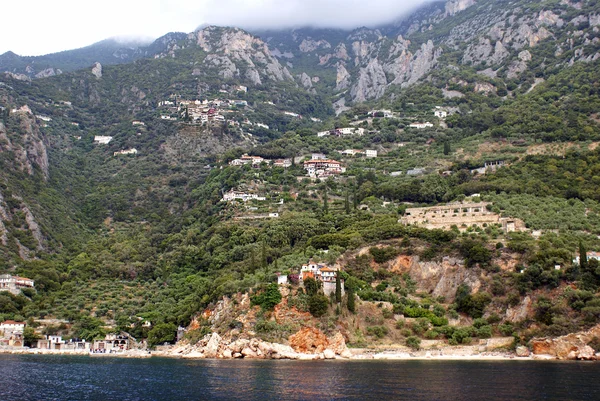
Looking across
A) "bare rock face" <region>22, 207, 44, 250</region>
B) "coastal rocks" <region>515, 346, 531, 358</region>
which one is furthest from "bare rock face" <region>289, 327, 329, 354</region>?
"bare rock face" <region>22, 207, 44, 250</region>

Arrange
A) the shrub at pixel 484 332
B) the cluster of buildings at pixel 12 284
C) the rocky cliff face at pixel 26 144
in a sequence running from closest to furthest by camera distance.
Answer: the shrub at pixel 484 332 → the cluster of buildings at pixel 12 284 → the rocky cliff face at pixel 26 144

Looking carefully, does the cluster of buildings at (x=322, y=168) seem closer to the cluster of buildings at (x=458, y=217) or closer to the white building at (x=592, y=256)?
the cluster of buildings at (x=458, y=217)

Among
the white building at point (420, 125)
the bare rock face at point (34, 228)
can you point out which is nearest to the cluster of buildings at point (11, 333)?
the bare rock face at point (34, 228)

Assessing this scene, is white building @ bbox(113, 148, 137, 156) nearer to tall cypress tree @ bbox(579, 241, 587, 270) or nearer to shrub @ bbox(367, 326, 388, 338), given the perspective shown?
shrub @ bbox(367, 326, 388, 338)

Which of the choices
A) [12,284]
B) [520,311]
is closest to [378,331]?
[520,311]

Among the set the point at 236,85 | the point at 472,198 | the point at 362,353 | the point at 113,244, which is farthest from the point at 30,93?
the point at 362,353

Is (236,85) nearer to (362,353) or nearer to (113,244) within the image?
(113,244)

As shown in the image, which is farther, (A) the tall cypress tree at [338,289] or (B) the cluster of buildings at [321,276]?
(B) the cluster of buildings at [321,276]
